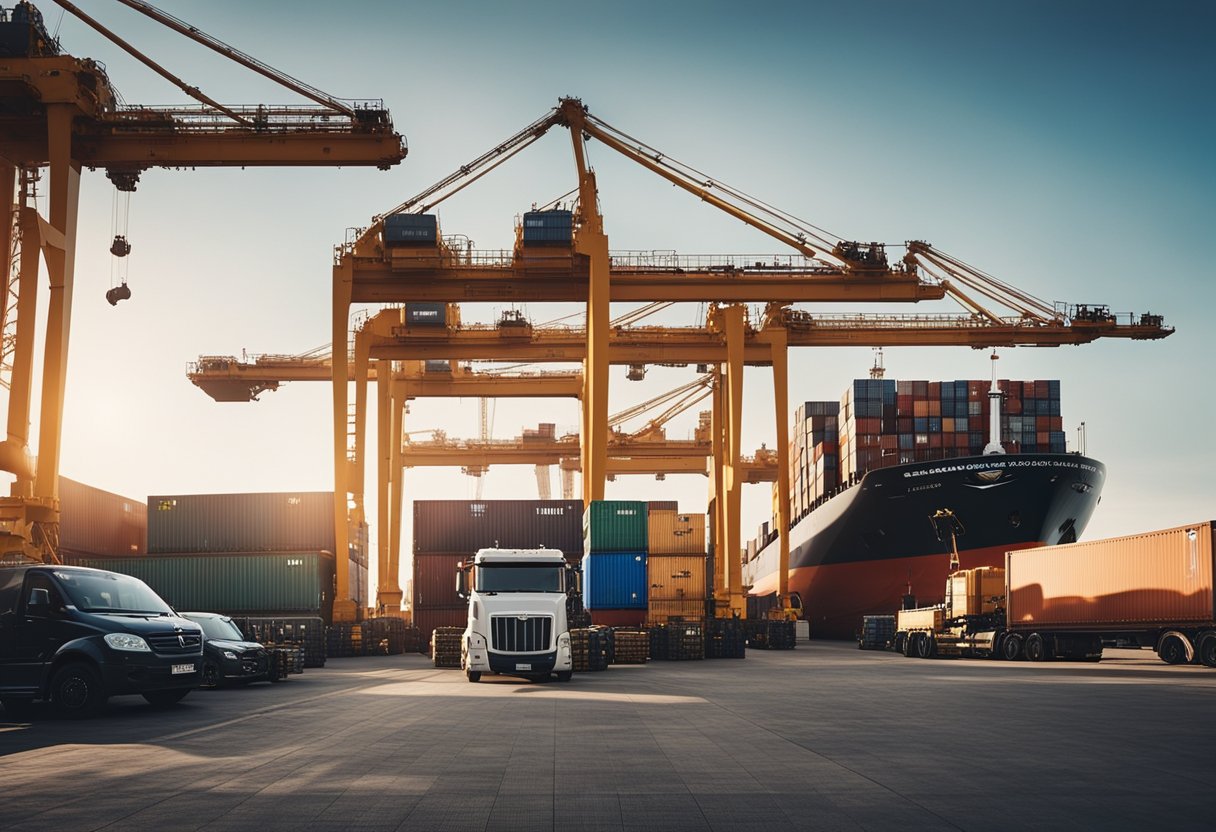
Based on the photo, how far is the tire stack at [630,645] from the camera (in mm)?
33312

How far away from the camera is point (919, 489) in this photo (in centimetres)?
4694

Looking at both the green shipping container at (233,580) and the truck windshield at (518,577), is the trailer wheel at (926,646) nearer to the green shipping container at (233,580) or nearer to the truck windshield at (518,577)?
the truck windshield at (518,577)

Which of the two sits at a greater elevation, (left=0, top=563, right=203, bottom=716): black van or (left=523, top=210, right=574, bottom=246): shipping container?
(left=523, top=210, right=574, bottom=246): shipping container

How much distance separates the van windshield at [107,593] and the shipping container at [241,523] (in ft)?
82.2

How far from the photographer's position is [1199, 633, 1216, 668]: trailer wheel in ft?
85.3

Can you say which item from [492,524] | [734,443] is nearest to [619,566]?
[492,524]

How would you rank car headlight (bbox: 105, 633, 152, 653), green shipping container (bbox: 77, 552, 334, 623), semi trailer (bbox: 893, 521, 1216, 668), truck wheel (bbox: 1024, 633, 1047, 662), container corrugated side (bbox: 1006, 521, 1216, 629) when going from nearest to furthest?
car headlight (bbox: 105, 633, 152, 653)
container corrugated side (bbox: 1006, 521, 1216, 629)
semi trailer (bbox: 893, 521, 1216, 668)
truck wheel (bbox: 1024, 633, 1047, 662)
green shipping container (bbox: 77, 552, 334, 623)

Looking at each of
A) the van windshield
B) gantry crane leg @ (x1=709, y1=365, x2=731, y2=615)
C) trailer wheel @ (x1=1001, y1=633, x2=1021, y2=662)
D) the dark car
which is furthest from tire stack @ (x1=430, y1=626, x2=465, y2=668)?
gantry crane leg @ (x1=709, y1=365, x2=731, y2=615)

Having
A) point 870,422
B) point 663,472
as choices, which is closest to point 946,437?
point 870,422

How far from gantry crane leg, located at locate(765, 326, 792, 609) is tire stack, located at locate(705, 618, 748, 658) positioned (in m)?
11.9

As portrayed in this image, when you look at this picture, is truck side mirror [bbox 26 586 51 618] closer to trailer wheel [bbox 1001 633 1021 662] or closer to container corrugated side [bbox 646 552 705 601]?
trailer wheel [bbox 1001 633 1021 662]

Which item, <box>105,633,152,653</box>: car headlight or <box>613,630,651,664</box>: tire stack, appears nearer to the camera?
<box>105,633,152,653</box>: car headlight

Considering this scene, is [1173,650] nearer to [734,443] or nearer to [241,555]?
[734,443]

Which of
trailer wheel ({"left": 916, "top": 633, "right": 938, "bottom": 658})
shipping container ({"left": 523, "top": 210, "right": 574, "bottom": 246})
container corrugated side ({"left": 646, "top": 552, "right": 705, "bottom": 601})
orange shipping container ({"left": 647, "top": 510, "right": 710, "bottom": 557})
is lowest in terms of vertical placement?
trailer wheel ({"left": 916, "top": 633, "right": 938, "bottom": 658})
